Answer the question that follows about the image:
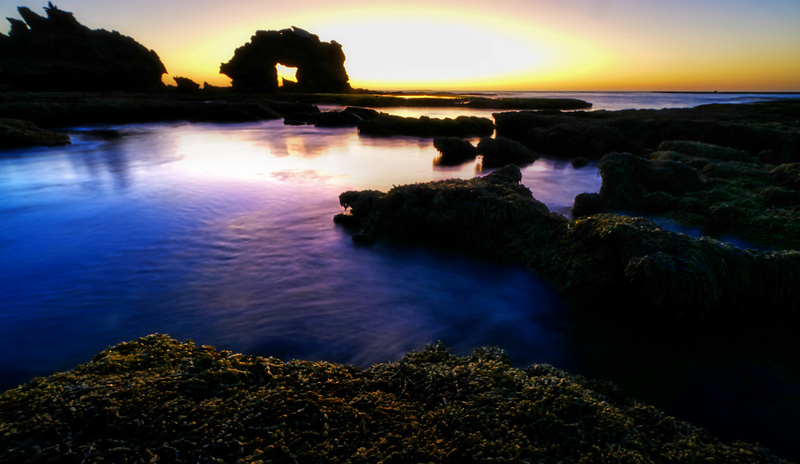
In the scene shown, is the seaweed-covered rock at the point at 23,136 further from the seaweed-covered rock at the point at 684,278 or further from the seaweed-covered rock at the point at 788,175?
the seaweed-covered rock at the point at 788,175

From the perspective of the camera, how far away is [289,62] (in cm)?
7925

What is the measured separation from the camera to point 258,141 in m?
20.9

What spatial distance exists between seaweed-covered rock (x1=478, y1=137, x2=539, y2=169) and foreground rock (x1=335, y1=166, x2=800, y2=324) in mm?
9085

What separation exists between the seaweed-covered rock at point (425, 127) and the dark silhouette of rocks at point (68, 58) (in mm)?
47680

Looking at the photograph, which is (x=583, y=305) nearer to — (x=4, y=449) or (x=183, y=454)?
(x=183, y=454)

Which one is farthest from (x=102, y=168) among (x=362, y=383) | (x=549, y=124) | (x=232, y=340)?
(x=549, y=124)

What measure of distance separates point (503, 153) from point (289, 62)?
79.1 meters

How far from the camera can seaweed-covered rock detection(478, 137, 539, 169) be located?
1445cm

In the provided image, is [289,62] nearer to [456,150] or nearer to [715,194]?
[456,150]

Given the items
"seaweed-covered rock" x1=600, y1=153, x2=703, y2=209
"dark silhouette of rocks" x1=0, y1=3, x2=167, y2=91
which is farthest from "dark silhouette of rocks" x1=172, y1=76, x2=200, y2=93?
"seaweed-covered rock" x1=600, y1=153, x2=703, y2=209

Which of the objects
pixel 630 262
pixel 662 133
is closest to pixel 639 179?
pixel 630 262

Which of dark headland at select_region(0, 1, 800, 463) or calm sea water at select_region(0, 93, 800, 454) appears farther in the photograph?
calm sea water at select_region(0, 93, 800, 454)

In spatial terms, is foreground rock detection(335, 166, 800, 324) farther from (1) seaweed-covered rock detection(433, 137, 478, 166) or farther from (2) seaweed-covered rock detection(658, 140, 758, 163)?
(1) seaweed-covered rock detection(433, 137, 478, 166)

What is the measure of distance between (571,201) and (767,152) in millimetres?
6446
